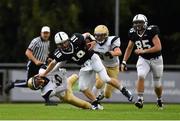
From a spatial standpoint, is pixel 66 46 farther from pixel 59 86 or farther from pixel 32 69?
pixel 32 69

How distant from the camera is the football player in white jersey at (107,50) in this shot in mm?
17344

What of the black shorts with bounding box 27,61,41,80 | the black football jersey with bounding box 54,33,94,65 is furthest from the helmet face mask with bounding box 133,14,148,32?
the black shorts with bounding box 27,61,41,80

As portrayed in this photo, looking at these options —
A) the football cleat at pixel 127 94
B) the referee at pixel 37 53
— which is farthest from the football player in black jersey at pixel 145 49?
the referee at pixel 37 53

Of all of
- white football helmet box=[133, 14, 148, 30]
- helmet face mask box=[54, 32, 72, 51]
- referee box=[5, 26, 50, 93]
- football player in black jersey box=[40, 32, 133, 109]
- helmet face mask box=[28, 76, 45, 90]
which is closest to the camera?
helmet face mask box=[54, 32, 72, 51]

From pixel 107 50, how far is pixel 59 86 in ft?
5.00

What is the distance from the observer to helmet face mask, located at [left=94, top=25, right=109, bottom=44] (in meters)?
17.2

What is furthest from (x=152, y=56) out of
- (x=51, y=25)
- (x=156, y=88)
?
(x=51, y=25)

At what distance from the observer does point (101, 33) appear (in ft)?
56.8

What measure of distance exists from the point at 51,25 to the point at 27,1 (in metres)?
1.41

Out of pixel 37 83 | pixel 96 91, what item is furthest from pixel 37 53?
pixel 37 83

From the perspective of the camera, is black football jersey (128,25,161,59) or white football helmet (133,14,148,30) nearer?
white football helmet (133,14,148,30)

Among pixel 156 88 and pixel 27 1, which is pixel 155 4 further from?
pixel 156 88

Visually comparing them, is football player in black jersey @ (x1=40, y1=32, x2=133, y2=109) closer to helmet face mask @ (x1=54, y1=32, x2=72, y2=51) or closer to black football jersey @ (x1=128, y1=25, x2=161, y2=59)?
helmet face mask @ (x1=54, y1=32, x2=72, y2=51)

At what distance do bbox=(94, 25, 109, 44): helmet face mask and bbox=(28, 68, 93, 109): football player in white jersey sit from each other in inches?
36.7
